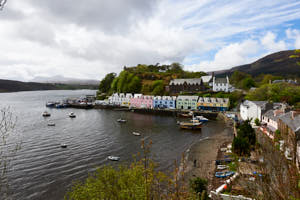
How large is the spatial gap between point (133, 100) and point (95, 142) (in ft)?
146

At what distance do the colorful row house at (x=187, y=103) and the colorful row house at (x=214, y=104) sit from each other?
175 centimetres

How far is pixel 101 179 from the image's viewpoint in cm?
1053

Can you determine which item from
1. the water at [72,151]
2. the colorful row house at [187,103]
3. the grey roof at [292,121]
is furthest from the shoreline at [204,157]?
the colorful row house at [187,103]

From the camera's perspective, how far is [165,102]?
6688 centimetres

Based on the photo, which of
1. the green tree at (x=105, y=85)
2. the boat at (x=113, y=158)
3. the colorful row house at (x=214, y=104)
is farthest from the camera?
the green tree at (x=105, y=85)

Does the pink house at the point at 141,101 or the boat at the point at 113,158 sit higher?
the pink house at the point at 141,101

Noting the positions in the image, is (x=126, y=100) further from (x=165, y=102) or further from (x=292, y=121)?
(x=292, y=121)

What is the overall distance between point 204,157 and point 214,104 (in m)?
36.7

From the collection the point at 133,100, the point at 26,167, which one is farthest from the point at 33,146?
the point at 133,100

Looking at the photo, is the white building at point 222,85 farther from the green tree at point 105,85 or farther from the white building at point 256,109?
the green tree at point 105,85

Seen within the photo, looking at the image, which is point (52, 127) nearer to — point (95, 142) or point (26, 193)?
point (95, 142)

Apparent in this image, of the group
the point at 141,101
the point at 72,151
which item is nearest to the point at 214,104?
the point at 141,101

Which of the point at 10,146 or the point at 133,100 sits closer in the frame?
the point at 10,146

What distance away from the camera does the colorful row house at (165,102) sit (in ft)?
214
